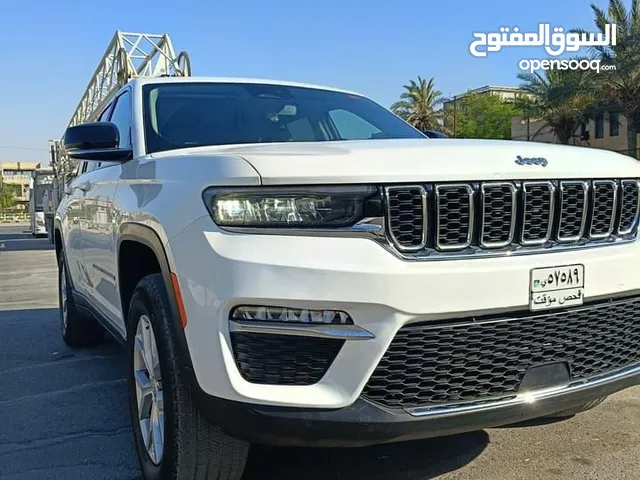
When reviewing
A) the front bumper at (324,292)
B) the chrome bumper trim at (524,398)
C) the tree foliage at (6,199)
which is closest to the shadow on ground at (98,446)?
the chrome bumper trim at (524,398)

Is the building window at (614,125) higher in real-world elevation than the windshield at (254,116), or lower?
higher

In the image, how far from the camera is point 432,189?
87.5 inches

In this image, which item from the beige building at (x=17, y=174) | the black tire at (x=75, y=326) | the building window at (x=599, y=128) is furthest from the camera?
the beige building at (x=17, y=174)

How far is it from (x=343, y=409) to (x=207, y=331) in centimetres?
50

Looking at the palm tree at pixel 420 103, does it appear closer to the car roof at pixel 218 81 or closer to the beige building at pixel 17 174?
the car roof at pixel 218 81

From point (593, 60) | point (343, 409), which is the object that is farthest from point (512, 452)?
point (593, 60)

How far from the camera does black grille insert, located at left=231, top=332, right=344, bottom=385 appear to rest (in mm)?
2119

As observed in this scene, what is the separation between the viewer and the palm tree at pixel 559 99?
29.6 meters

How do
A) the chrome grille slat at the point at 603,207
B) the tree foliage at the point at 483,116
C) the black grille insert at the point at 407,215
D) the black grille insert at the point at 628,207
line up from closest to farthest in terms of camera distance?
the black grille insert at the point at 407,215 < the chrome grille slat at the point at 603,207 < the black grille insert at the point at 628,207 < the tree foliage at the point at 483,116

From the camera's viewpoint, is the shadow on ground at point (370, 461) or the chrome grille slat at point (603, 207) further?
the shadow on ground at point (370, 461)

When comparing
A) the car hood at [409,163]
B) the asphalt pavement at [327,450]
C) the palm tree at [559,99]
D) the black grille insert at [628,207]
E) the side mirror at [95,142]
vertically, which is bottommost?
the asphalt pavement at [327,450]

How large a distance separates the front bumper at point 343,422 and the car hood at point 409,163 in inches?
28.8

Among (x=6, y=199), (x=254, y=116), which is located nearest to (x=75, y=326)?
(x=254, y=116)

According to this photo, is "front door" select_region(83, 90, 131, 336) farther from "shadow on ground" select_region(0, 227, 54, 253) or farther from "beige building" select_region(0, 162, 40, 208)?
"beige building" select_region(0, 162, 40, 208)
